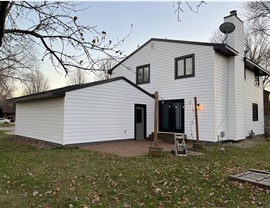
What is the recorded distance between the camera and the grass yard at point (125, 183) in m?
4.01

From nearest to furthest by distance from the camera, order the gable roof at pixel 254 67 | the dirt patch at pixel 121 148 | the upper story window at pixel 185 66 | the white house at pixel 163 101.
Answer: the dirt patch at pixel 121 148
the white house at pixel 163 101
the upper story window at pixel 185 66
the gable roof at pixel 254 67

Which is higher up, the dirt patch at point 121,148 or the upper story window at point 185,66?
the upper story window at point 185,66

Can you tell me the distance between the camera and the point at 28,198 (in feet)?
13.4

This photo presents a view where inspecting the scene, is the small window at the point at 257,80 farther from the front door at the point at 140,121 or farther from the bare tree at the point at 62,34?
the bare tree at the point at 62,34

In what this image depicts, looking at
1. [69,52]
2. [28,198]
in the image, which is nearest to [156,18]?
[69,52]

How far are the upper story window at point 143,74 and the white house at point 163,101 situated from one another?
0.13 metres

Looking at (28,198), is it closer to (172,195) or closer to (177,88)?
(172,195)

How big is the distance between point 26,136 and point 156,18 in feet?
42.6

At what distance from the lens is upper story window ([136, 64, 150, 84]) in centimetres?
1519

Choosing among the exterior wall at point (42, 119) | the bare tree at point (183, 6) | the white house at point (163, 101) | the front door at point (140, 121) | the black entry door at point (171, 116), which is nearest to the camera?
the bare tree at point (183, 6)

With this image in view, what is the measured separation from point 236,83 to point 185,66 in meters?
3.04

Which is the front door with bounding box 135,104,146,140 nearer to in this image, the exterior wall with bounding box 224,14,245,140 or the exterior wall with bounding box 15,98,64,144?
the exterior wall with bounding box 15,98,64,144

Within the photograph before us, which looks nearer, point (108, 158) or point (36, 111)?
point (108, 158)

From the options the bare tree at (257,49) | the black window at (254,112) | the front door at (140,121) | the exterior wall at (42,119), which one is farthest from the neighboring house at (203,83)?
the bare tree at (257,49)
